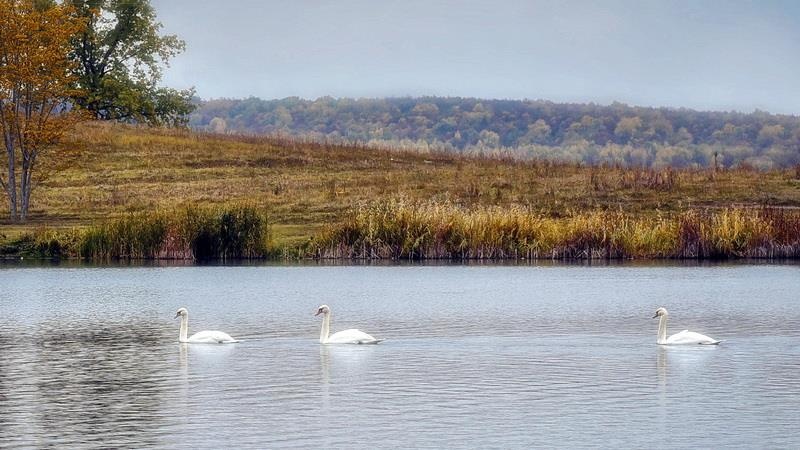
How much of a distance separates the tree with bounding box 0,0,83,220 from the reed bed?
22.1 metres

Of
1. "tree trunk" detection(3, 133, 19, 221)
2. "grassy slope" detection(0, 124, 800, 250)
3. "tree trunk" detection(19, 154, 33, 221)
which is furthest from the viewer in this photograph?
"tree trunk" detection(3, 133, 19, 221)

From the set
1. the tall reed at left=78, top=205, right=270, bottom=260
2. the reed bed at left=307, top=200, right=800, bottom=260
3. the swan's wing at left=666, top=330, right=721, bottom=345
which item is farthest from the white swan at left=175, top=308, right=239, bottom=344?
the tall reed at left=78, top=205, right=270, bottom=260

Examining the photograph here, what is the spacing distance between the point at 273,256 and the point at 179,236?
3564 mm

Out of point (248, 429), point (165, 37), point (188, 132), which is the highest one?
point (165, 37)

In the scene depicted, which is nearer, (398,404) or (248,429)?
(248,429)

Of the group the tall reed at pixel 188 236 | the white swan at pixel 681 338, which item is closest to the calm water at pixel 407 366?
the white swan at pixel 681 338

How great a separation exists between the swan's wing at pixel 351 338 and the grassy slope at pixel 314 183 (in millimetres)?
27318

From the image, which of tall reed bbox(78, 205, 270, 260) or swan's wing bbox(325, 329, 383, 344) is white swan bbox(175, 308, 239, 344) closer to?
swan's wing bbox(325, 329, 383, 344)

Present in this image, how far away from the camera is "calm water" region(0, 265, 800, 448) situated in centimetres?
1823

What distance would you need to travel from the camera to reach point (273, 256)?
172 feet

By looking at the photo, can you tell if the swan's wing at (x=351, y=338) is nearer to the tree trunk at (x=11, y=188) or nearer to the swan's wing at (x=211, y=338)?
the swan's wing at (x=211, y=338)

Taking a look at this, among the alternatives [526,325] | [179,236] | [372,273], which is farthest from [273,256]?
[526,325]

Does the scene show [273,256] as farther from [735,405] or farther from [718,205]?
[735,405]

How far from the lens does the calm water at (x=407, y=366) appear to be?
18.2 meters
